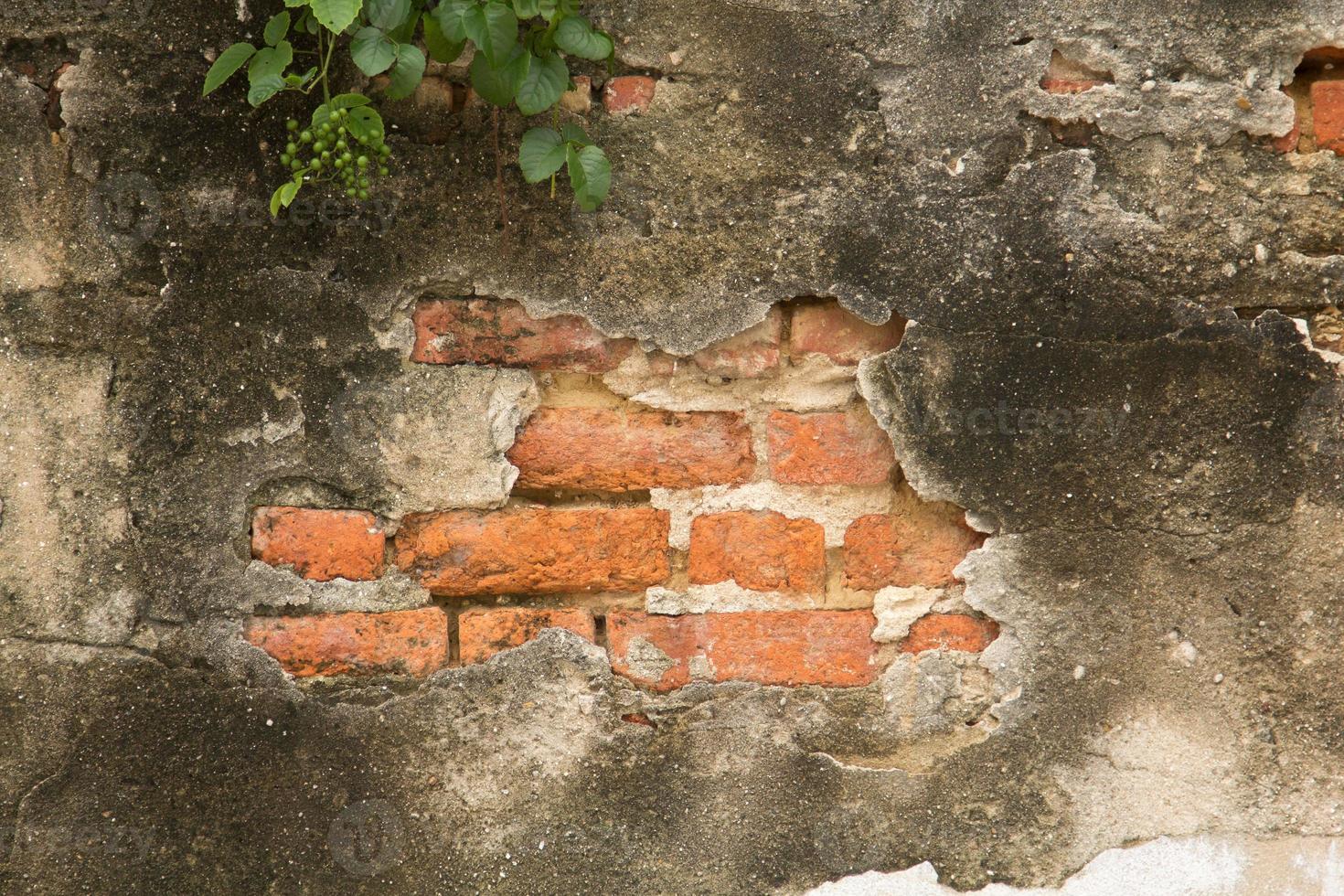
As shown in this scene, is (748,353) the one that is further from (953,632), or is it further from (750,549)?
(953,632)

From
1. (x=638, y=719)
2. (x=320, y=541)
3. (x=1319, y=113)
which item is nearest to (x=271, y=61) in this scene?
(x=320, y=541)

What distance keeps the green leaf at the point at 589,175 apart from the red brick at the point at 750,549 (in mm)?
514

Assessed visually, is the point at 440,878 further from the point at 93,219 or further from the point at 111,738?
the point at 93,219

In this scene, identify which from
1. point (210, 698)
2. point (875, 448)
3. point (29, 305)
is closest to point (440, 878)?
point (210, 698)

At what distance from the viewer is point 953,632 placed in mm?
1616

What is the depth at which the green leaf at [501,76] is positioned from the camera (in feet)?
4.71

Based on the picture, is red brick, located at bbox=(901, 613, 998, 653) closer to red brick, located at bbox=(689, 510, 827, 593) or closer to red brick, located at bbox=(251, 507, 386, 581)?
red brick, located at bbox=(689, 510, 827, 593)

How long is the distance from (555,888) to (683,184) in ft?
3.50

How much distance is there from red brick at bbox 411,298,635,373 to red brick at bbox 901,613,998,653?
63 centimetres

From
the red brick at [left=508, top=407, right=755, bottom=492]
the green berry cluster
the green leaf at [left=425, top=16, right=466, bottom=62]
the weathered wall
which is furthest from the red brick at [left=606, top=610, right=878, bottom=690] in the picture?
the green leaf at [left=425, top=16, right=466, bottom=62]

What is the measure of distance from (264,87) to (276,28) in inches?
3.8

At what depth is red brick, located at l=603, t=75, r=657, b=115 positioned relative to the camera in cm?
155

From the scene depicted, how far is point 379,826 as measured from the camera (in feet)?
5.07
